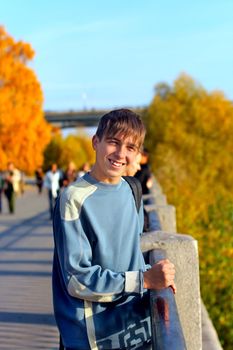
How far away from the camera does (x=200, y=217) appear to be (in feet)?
72.5

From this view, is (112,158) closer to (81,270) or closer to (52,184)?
(81,270)

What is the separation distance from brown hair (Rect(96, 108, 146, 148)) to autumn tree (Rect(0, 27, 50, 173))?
44.7m

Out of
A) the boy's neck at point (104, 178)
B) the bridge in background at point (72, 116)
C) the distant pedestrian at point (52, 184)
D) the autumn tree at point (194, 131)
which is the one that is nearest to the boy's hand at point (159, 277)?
the boy's neck at point (104, 178)

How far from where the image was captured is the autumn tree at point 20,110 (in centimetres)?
4847

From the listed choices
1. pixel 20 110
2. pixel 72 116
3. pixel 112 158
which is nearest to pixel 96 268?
pixel 112 158

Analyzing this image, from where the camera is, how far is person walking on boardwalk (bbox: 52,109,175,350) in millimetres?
2709

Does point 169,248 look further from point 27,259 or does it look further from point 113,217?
point 27,259

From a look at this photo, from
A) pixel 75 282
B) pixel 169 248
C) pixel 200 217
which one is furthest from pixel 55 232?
pixel 200 217

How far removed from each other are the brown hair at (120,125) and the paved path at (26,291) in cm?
370

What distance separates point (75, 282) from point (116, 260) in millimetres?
185

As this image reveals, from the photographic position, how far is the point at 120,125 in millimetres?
2789

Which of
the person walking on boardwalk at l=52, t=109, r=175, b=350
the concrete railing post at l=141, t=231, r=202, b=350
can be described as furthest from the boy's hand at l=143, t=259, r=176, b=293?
the concrete railing post at l=141, t=231, r=202, b=350

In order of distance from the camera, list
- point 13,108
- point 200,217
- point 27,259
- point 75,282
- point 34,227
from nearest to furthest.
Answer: point 75,282, point 27,259, point 34,227, point 200,217, point 13,108

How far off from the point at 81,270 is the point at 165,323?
38 cm
